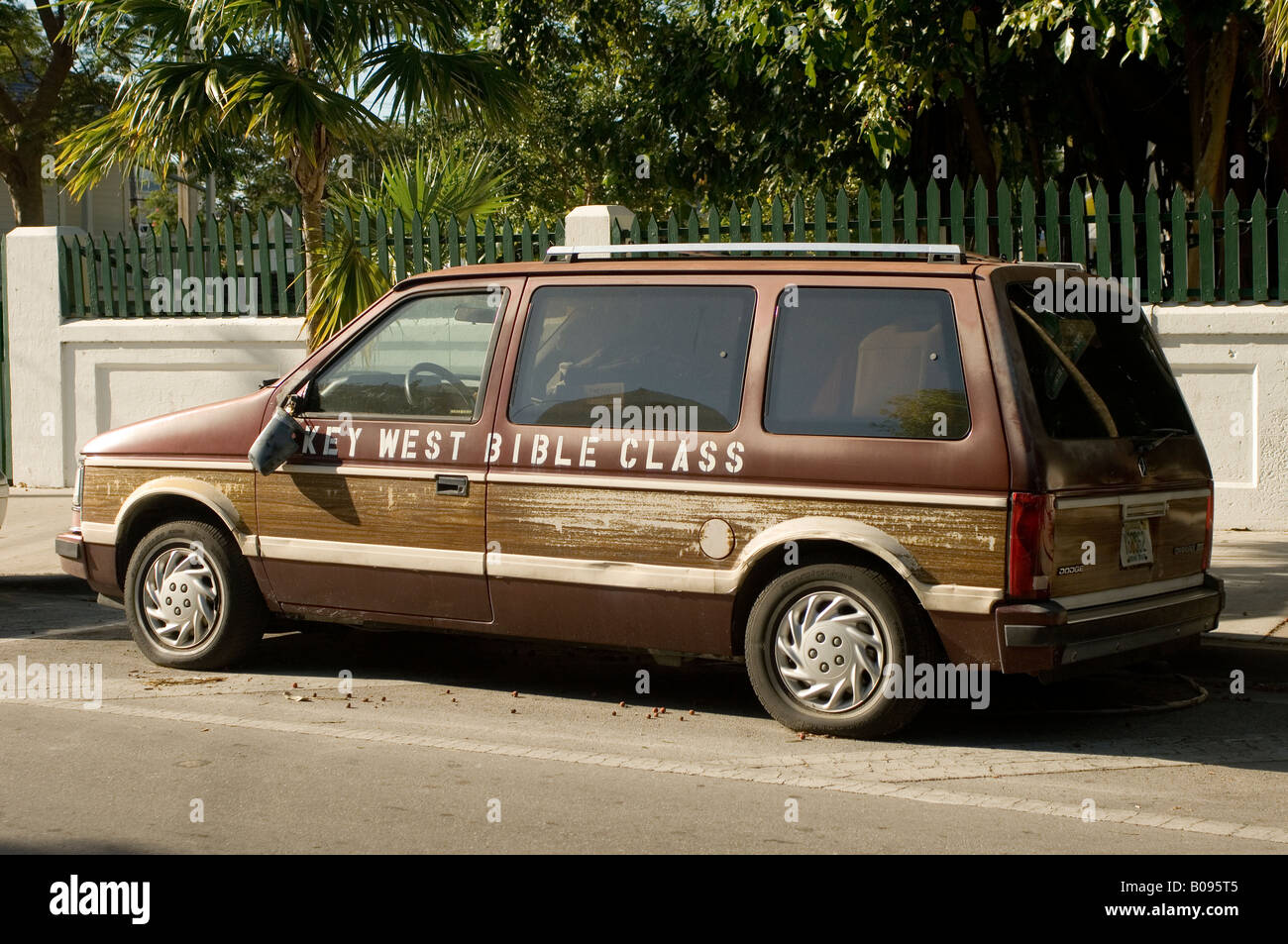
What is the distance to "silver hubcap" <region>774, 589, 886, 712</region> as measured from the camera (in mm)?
6027

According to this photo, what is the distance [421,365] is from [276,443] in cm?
75

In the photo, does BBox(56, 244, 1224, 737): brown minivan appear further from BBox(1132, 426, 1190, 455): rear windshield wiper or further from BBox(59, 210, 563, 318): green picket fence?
BBox(59, 210, 563, 318): green picket fence

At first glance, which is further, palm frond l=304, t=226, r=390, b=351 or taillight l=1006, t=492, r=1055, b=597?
palm frond l=304, t=226, r=390, b=351

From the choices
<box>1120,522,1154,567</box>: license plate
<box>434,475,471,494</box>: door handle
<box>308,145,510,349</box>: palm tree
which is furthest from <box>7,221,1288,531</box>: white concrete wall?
<box>1120,522,1154,567</box>: license plate

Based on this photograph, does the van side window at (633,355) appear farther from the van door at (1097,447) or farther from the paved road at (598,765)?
the paved road at (598,765)

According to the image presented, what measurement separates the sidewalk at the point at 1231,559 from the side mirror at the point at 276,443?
3869mm

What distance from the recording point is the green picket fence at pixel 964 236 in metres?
10.6

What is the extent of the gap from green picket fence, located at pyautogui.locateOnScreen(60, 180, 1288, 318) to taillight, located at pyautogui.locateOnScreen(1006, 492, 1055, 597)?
4925mm

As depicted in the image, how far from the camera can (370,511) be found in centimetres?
691

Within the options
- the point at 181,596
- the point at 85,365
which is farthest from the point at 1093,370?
the point at 85,365

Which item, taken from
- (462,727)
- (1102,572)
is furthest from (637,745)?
(1102,572)

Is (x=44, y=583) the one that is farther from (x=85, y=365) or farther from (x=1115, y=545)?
(x=1115, y=545)

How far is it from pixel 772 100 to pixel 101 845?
11613 millimetres

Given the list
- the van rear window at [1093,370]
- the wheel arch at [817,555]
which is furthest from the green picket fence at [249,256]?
the van rear window at [1093,370]
